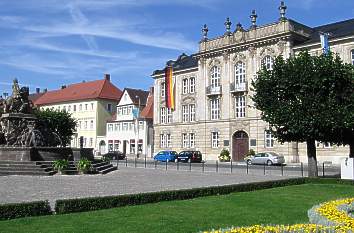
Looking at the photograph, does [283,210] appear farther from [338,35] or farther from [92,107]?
[92,107]

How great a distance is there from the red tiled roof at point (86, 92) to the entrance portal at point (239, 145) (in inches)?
1360

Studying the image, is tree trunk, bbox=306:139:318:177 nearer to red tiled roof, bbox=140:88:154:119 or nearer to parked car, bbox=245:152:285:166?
parked car, bbox=245:152:285:166

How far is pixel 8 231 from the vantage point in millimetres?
9656

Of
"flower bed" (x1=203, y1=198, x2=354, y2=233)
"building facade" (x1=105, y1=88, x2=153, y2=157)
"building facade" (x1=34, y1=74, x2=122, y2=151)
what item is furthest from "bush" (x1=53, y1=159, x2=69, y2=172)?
"building facade" (x1=34, y1=74, x2=122, y2=151)

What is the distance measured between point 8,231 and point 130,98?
6695 cm

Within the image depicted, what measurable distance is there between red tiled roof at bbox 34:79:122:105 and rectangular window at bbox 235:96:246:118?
112 feet

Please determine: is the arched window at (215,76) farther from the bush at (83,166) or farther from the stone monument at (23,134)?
the bush at (83,166)

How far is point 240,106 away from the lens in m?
54.8

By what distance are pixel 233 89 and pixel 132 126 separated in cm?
2469

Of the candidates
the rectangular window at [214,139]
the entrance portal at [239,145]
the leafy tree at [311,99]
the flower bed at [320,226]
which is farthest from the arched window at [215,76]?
the flower bed at [320,226]

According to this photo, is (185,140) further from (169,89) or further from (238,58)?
(238,58)

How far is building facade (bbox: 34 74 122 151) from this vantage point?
271 ft

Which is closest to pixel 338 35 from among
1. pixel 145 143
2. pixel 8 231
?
pixel 145 143

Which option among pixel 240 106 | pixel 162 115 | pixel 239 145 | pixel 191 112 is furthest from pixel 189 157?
pixel 162 115
